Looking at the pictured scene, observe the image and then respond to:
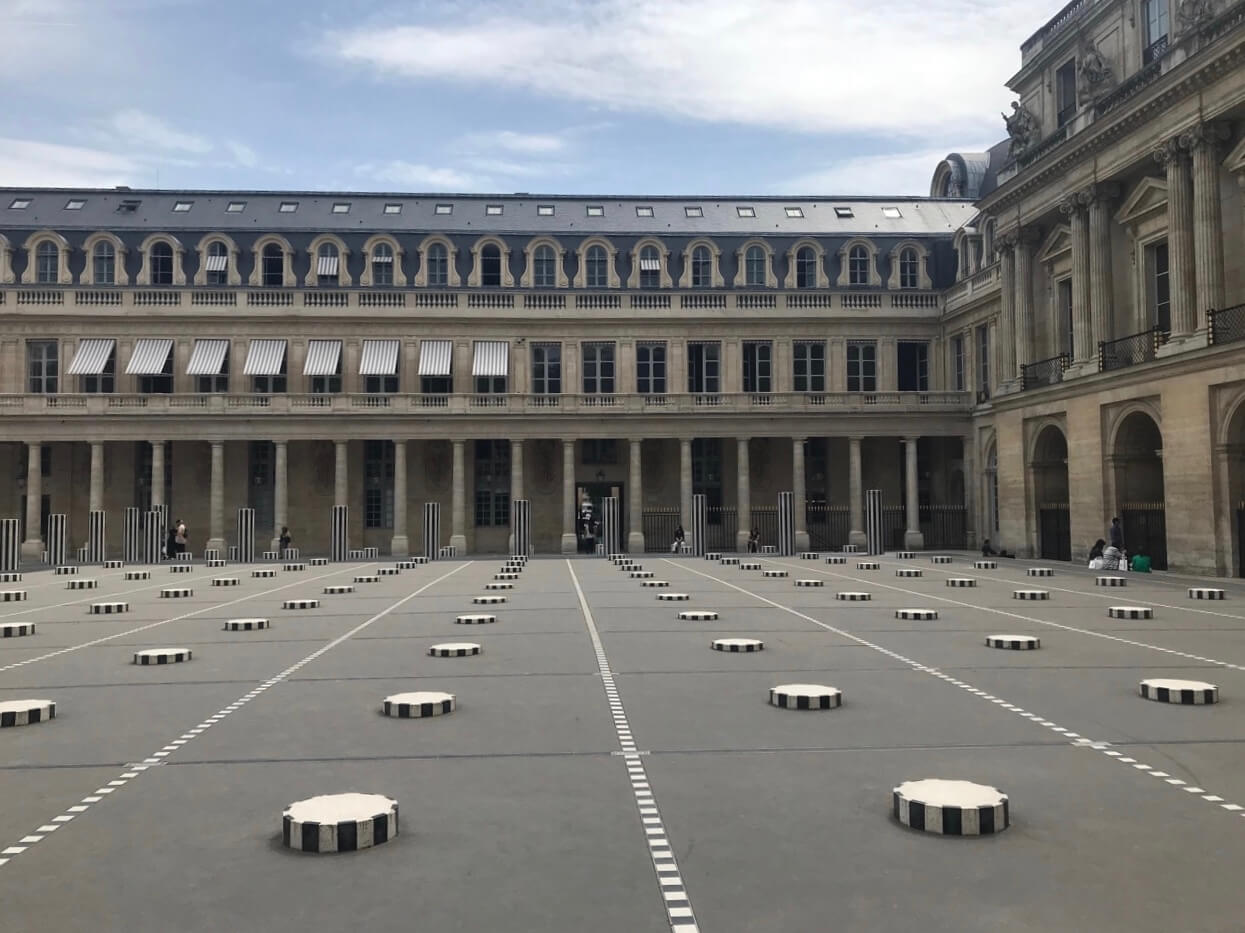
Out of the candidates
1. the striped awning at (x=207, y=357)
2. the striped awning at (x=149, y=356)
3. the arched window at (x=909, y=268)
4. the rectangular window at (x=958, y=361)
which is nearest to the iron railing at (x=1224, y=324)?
the rectangular window at (x=958, y=361)

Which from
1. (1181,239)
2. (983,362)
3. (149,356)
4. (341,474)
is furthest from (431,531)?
(1181,239)

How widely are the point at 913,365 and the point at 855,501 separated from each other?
931cm

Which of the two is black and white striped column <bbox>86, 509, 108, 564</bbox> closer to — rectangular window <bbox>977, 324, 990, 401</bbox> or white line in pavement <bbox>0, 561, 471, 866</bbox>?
white line in pavement <bbox>0, 561, 471, 866</bbox>

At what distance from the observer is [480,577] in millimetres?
37500

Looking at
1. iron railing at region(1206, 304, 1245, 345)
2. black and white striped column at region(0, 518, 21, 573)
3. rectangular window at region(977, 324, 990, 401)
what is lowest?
black and white striped column at region(0, 518, 21, 573)

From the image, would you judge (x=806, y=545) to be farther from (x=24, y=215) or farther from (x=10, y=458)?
(x=24, y=215)

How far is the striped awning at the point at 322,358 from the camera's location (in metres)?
59.8

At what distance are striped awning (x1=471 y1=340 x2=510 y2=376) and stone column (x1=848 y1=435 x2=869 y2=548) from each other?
20.0 m

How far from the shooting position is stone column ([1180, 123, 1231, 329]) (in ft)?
109

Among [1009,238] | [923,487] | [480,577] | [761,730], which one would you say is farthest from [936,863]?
[923,487]

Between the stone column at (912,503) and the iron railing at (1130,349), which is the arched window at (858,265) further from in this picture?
the iron railing at (1130,349)

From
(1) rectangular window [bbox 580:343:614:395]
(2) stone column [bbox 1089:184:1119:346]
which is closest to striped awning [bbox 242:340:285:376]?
(1) rectangular window [bbox 580:343:614:395]

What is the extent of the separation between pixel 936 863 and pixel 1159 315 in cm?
3702

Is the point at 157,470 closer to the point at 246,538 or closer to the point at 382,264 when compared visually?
the point at 246,538
